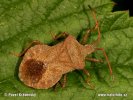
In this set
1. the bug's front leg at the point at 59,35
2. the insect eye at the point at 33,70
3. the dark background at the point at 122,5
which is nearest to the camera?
the insect eye at the point at 33,70

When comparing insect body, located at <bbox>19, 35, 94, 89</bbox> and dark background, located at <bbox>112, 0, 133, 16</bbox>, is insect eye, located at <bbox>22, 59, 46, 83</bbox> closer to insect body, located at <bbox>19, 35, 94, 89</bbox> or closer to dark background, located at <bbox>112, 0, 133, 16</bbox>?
insect body, located at <bbox>19, 35, 94, 89</bbox>

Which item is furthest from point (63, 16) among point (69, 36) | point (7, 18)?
point (7, 18)

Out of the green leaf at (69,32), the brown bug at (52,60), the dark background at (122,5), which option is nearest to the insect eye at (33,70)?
the brown bug at (52,60)

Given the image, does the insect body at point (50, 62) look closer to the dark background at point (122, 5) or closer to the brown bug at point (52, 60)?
the brown bug at point (52, 60)

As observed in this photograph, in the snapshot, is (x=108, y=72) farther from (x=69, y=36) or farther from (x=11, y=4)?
(x=11, y=4)

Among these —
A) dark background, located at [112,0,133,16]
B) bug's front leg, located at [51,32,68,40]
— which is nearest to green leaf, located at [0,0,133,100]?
bug's front leg, located at [51,32,68,40]

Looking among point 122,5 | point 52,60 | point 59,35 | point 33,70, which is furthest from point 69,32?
point 122,5
